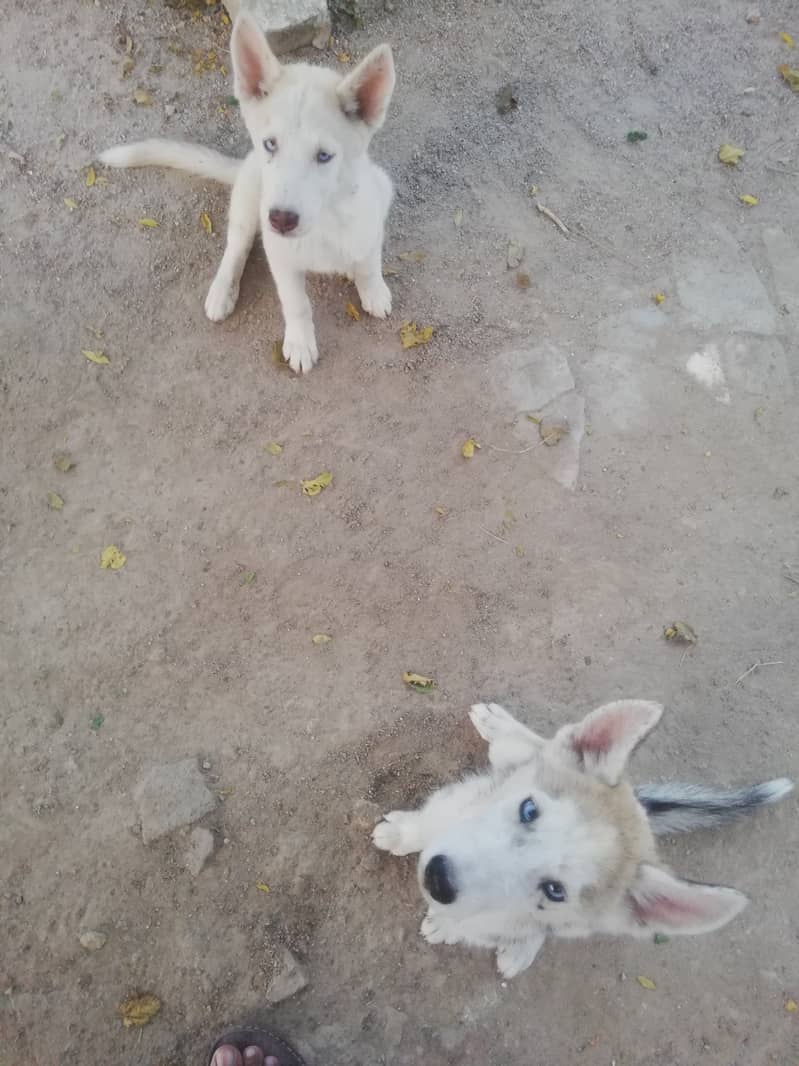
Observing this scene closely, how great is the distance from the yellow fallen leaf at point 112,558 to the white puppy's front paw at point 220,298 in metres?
1.36

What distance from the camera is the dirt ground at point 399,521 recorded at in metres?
3.35

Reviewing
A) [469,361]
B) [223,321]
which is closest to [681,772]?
[469,361]

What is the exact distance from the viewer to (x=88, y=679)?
11.8ft

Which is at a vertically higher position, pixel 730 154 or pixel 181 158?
pixel 181 158

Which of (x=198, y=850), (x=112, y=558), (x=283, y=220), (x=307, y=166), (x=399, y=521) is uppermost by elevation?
(x=307, y=166)

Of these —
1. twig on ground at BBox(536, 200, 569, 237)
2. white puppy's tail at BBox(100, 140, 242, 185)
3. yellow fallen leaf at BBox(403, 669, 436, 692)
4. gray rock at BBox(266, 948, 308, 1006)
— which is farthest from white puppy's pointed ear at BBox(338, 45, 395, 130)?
gray rock at BBox(266, 948, 308, 1006)

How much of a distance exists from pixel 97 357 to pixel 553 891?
11.1 ft

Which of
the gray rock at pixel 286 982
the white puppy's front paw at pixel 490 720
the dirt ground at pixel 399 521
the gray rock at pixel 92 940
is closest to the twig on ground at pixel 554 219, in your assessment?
the dirt ground at pixel 399 521

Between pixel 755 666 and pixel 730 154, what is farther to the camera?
pixel 730 154

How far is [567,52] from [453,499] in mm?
3005

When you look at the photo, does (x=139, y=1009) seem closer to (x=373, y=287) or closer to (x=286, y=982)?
(x=286, y=982)

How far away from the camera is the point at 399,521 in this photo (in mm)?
3922

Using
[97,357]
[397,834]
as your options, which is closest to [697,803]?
[397,834]

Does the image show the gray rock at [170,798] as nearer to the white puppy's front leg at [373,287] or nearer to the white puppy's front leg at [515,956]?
the white puppy's front leg at [515,956]
